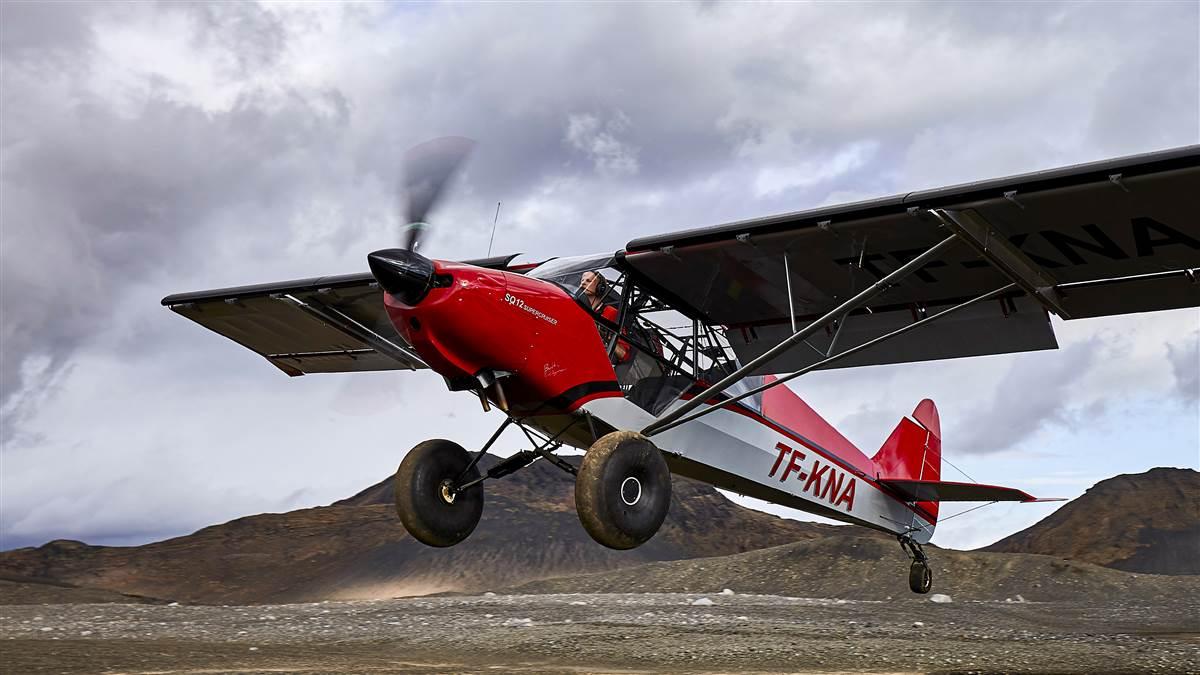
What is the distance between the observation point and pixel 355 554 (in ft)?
139

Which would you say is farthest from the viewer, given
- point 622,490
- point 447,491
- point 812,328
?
point 447,491

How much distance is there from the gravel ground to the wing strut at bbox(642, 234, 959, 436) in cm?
253

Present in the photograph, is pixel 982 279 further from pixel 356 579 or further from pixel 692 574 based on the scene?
pixel 356 579

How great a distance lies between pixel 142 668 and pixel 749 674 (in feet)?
18.9

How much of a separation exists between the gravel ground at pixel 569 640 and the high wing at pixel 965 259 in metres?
3.58

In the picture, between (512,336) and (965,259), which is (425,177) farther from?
(965,259)

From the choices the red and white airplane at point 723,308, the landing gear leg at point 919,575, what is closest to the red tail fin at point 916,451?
the landing gear leg at point 919,575

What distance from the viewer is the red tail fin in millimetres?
15695

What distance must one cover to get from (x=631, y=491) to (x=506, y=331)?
179cm

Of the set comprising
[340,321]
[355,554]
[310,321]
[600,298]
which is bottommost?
[355,554]

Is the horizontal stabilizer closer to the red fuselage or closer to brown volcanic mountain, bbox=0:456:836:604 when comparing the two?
the red fuselage

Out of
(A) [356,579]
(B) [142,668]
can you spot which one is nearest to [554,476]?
(A) [356,579]

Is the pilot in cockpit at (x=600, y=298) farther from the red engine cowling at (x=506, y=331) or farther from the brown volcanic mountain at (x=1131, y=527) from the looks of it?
the brown volcanic mountain at (x=1131, y=527)

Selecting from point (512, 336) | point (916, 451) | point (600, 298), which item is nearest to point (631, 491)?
point (512, 336)
